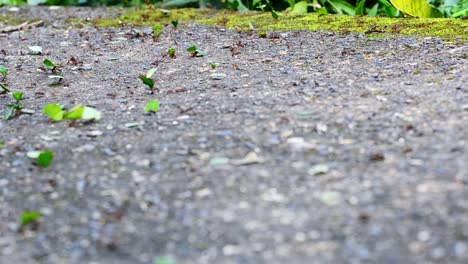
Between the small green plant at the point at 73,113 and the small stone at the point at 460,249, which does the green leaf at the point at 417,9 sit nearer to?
the small green plant at the point at 73,113

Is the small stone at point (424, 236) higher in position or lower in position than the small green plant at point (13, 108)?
higher

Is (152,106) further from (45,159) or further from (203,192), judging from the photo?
(203,192)

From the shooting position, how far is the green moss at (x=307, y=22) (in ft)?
9.05

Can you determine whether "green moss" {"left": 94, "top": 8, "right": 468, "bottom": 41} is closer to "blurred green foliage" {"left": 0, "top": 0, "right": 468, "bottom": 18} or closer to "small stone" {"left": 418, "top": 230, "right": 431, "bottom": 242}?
"blurred green foliage" {"left": 0, "top": 0, "right": 468, "bottom": 18}

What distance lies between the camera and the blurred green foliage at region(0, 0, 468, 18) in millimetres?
3453

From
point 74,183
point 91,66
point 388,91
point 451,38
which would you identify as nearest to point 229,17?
point 91,66

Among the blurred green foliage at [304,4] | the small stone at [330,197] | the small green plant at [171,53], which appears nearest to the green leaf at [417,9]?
the blurred green foliage at [304,4]

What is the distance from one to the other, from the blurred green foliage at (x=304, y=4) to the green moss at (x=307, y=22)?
Answer: 0.78ft

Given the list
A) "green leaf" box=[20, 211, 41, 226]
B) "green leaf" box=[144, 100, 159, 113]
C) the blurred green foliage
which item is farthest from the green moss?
"green leaf" box=[20, 211, 41, 226]

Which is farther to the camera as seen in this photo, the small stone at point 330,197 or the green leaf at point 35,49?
the green leaf at point 35,49

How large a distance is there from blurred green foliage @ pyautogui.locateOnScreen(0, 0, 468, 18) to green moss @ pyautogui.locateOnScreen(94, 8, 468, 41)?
238mm

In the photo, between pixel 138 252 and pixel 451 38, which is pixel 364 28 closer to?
pixel 451 38

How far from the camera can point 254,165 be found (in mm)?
1498

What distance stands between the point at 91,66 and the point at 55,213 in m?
1.39
